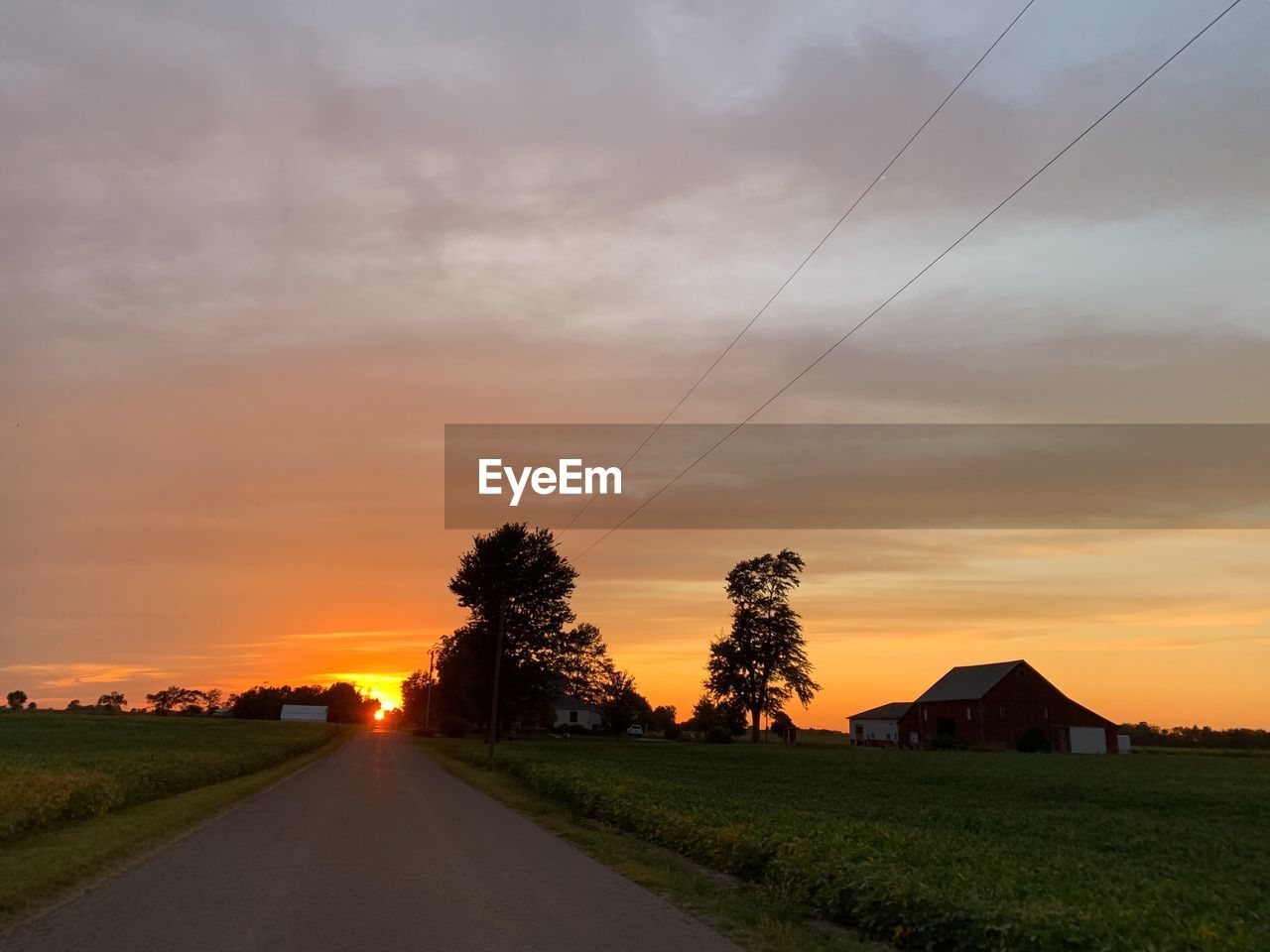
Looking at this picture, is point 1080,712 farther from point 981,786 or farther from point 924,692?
point 981,786

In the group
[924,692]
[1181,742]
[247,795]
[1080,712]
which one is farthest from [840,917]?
[1181,742]

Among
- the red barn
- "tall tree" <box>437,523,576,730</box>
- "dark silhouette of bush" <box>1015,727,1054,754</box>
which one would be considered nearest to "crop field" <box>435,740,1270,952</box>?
"tall tree" <box>437,523,576,730</box>

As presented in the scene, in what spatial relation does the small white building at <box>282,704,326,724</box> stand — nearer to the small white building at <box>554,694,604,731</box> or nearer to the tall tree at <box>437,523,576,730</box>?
the small white building at <box>554,694,604,731</box>

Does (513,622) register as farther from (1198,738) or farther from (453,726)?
(1198,738)

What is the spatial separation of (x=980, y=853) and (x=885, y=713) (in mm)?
118758

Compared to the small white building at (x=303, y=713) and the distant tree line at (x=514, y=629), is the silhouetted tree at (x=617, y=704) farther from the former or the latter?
the small white building at (x=303, y=713)

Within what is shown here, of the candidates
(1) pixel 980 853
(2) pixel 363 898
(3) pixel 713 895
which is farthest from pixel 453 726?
(2) pixel 363 898

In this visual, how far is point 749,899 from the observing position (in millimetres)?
→ 13094

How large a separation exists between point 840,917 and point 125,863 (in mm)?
11141

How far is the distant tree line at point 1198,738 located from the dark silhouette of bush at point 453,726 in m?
82.2

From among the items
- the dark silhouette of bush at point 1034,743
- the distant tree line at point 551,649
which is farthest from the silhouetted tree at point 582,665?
A: the dark silhouette of bush at point 1034,743

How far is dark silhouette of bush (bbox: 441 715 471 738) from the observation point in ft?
379

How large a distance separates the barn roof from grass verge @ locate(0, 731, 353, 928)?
91800 millimetres

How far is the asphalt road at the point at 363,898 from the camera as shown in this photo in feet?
31.9
